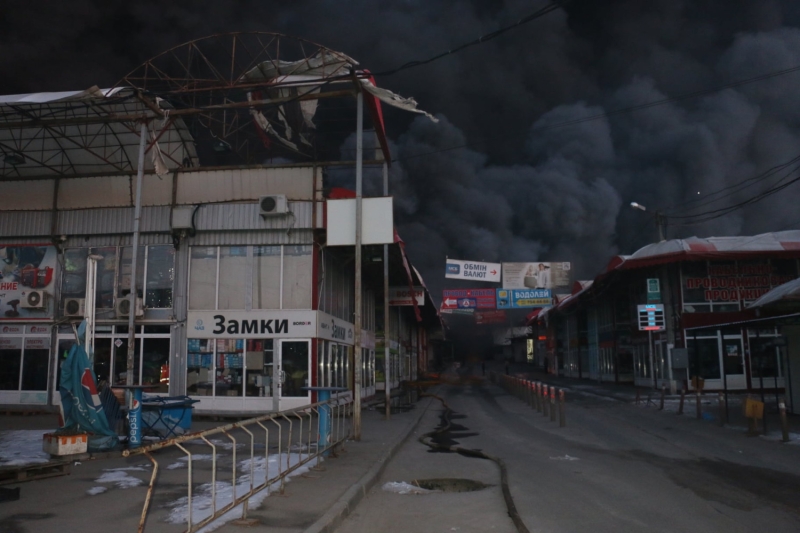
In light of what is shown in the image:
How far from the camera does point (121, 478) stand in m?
9.45

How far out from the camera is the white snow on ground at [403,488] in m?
9.08

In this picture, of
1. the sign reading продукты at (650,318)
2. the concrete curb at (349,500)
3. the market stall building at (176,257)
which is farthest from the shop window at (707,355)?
the concrete curb at (349,500)

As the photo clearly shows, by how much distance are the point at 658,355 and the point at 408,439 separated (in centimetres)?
2287

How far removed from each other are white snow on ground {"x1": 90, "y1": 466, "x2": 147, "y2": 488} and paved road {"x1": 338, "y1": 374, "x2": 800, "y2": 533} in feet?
11.3

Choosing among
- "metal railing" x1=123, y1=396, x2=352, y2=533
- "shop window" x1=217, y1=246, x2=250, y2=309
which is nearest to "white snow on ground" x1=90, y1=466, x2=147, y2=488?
"metal railing" x1=123, y1=396, x2=352, y2=533

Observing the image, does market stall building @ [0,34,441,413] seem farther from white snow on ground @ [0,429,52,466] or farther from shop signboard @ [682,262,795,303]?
shop signboard @ [682,262,795,303]

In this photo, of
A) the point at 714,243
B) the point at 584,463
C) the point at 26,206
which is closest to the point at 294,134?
the point at 26,206

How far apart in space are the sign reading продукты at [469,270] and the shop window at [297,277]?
15.7 m

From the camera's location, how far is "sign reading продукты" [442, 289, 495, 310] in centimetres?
4522

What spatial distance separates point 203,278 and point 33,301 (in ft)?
20.4

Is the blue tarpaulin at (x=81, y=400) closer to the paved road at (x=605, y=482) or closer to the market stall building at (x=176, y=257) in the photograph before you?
the paved road at (x=605, y=482)

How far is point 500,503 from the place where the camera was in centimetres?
825

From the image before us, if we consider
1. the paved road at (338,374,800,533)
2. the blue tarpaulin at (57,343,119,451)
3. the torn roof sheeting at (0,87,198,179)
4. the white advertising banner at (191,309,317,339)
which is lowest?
the paved road at (338,374,800,533)

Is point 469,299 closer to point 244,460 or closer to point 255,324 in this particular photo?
point 255,324
